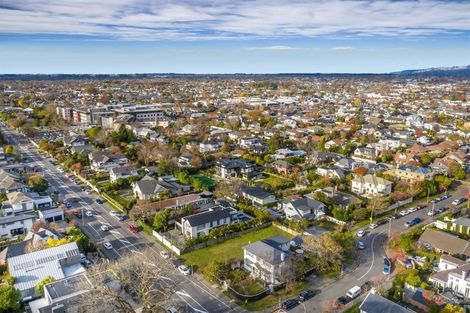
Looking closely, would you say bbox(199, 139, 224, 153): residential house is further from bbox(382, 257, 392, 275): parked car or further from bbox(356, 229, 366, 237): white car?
bbox(382, 257, 392, 275): parked car

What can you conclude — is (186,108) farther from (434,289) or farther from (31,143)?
(434,289)

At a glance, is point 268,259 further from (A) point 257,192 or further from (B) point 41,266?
(A) point 257,192

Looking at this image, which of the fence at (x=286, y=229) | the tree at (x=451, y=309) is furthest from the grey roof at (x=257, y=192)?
the tree at (x=451, y=309)

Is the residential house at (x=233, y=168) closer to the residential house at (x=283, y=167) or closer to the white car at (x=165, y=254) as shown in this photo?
the residential house at (x=283, y=167)

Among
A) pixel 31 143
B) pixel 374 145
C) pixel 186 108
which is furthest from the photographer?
pixel 186 108

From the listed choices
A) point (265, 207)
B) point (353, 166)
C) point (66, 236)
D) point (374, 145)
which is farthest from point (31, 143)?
point (374, 145)

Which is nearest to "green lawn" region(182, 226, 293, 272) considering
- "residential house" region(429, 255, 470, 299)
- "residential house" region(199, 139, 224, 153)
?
"residential house" region(429, 255, 470, 299)
